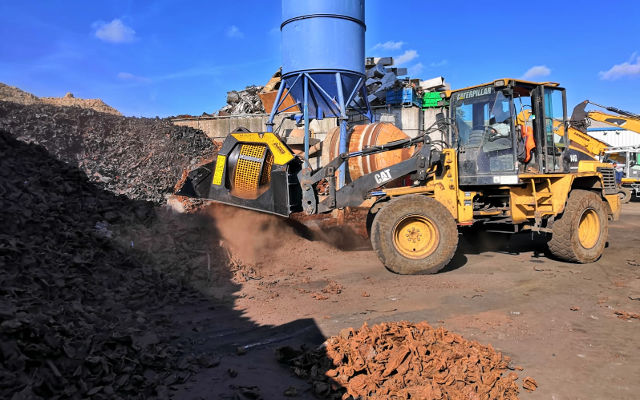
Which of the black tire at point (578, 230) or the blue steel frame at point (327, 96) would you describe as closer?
the black tire at point (578, 230)

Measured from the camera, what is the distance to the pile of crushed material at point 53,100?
25.2m

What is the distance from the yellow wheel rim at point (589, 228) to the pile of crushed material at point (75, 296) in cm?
673

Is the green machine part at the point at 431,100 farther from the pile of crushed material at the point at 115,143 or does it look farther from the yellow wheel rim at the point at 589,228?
the yellow wheel rim at the point at 589,228

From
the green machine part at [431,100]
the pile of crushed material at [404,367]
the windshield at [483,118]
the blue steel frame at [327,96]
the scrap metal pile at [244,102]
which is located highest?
the scrap metal pile at [244,102]

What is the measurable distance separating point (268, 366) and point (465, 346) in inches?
67.4

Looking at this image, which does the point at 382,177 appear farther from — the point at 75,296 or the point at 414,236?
the point at 75,296

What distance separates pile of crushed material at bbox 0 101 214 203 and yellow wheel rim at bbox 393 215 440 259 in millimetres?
5868

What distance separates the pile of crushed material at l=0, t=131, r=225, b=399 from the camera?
3393mm

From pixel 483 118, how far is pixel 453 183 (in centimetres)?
127

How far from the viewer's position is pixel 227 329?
16.8ft

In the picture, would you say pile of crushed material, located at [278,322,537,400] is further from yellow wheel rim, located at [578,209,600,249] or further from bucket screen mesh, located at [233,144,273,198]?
yellow wheel rim, located at [578,209,600,249]

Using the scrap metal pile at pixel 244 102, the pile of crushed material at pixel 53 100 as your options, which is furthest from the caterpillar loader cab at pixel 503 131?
the pile of crushed material at pixel 53 100

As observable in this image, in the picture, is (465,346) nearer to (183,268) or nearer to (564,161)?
(183,268)

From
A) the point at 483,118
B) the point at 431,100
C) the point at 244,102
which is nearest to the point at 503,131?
the point at 483,118
